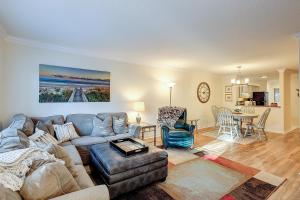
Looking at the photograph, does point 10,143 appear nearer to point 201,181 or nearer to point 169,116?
point 201,181

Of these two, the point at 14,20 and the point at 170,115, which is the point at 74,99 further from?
the point at 170,115

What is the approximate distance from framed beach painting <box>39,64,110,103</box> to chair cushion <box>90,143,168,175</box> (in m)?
1.60

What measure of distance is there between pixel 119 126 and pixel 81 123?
2.54 feet

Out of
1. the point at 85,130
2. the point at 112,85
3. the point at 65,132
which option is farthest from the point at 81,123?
the point at 112,85

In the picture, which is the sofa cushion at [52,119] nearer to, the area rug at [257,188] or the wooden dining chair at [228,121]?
the area rug at [257,188]

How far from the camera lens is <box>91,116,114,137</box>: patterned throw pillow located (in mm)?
3312

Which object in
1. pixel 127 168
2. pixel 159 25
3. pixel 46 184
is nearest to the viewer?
pixel 46 184

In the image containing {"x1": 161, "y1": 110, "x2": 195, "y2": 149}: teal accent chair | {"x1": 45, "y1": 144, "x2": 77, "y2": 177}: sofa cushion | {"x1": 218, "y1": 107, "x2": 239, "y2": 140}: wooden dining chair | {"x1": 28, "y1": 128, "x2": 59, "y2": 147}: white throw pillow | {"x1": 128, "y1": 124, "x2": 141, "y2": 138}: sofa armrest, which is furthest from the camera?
{"x1": 218, "y1": 107, "x2": 239, "y2": 140}: wooden dining chair

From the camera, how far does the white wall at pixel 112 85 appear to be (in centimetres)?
303

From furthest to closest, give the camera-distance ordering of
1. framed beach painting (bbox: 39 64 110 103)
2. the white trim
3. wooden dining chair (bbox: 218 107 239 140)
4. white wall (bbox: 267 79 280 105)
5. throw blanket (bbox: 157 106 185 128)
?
white wall (bbox: 267 79 280 105), wooden dining chair (bbox: 218 107 239 140), throw blanket (bbox: 157 106 185 128), framed beach painting (bbox: 39 64 110 103), the white trim

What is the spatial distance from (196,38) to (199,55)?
1184 millimetres

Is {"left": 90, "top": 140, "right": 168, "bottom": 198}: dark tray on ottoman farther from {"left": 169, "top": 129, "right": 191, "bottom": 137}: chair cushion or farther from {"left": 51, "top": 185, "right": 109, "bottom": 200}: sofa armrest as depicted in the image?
{"left": 169, "top": 129, "right": 191, "bottom": 137}: chair cushion

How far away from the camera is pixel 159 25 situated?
2.41m

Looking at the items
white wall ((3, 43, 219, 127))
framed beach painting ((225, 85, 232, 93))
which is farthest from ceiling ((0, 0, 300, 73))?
framed beach painting ((225, 85, 232, 93))
